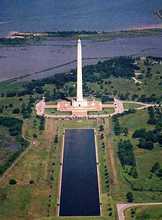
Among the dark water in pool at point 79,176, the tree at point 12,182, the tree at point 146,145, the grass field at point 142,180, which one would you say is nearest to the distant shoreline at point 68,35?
the dark water in pool at point 79,176

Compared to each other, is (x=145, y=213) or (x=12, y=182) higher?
(x=12, y=182)

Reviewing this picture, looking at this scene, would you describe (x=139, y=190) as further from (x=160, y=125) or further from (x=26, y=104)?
(x=26, y=104)

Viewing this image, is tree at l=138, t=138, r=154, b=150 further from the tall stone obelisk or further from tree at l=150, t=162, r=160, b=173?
the tall stone obelisk

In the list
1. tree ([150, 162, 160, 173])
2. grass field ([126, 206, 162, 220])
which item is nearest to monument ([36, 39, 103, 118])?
tree ([150, 162, 160, 173])

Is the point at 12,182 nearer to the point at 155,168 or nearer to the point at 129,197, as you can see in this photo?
the point at 129,197

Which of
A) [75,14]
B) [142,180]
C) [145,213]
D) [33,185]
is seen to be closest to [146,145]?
[142,180]

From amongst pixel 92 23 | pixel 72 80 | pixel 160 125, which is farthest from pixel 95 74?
pixel 92 23
